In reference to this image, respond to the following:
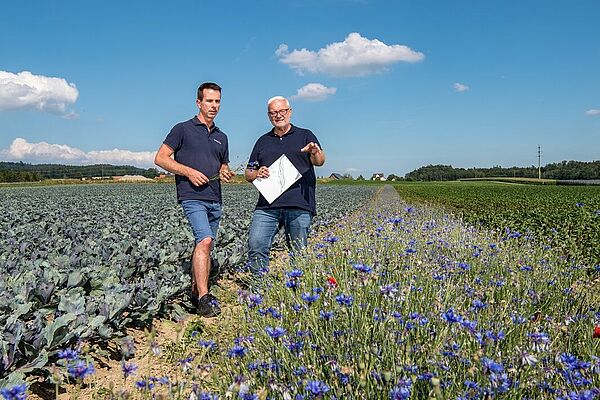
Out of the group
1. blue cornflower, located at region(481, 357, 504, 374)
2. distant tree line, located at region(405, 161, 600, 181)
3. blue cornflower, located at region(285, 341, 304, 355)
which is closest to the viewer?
blue cornflower, located at region(481, 357, 504, 374)

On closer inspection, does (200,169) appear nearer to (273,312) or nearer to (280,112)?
(280,112)

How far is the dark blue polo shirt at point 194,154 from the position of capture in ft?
14.7

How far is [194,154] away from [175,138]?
220mm

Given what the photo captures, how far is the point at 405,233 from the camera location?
5863mm

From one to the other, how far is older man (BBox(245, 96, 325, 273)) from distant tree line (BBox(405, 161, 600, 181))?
108m

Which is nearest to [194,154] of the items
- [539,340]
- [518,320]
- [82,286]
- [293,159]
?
[293,159]

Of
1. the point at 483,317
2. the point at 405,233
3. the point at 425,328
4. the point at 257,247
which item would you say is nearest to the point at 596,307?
the point at 483,317

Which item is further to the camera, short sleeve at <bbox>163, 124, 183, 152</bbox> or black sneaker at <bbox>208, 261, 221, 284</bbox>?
black sneaker at <bbox>208, 261, 221, 284</bbox>

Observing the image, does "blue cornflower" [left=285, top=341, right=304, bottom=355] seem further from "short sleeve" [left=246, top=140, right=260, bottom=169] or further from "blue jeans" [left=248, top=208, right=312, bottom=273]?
"short sleeve" [left=246, top=140, right=260, bottom=169]

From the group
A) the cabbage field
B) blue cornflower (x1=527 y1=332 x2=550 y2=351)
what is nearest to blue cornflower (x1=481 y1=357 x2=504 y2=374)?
blue cornflower (x1=527 y1=332 x2=550 y2=351)

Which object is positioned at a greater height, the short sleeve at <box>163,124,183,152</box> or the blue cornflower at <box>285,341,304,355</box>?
the short sleeve at <box>163,124,183,152</box>

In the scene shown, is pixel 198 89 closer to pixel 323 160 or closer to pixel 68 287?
pixel 323 160

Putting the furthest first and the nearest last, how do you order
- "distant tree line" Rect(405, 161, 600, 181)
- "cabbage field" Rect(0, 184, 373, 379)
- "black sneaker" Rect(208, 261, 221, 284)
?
1. "distant tree line" Rect(405, 161, 600, 181)
2. "black sneaker" Rect(208, 261, 221, 284)
3. "cabbage field" Rect(0, 184, 373, 379)

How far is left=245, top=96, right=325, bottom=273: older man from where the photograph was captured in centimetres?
482
